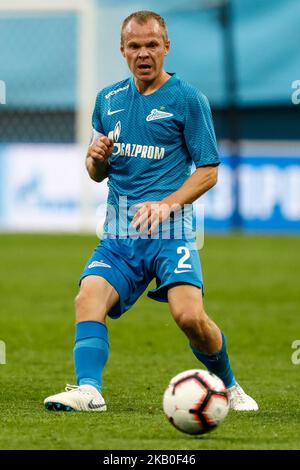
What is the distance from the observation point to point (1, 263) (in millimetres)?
15336

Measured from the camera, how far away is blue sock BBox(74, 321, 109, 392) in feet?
19.4

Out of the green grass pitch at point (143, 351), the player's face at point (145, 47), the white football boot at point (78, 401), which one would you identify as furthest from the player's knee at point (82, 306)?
the player's face at point (145, 47)

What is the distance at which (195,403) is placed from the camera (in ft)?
16.8

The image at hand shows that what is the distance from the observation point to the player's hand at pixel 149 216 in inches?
227

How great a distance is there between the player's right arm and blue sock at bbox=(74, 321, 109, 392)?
84 cm

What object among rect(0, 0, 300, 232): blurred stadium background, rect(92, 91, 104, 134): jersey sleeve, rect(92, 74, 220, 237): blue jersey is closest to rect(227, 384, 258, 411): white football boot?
rect(92, 74, 220, 237): blue jersey

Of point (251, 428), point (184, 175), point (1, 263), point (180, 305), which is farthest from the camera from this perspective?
point (1, 263)

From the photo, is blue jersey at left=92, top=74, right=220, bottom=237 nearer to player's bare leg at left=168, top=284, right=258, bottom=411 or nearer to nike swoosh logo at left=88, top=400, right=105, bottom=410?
player's bare leg at left=168, top=284, right=258, bottom=411

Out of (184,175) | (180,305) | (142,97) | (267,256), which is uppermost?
(142,97)

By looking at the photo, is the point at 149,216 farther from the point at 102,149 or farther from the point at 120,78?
the point at 120,78

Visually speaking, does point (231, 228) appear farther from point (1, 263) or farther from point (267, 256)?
point (1, 263)

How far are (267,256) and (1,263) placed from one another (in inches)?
151
